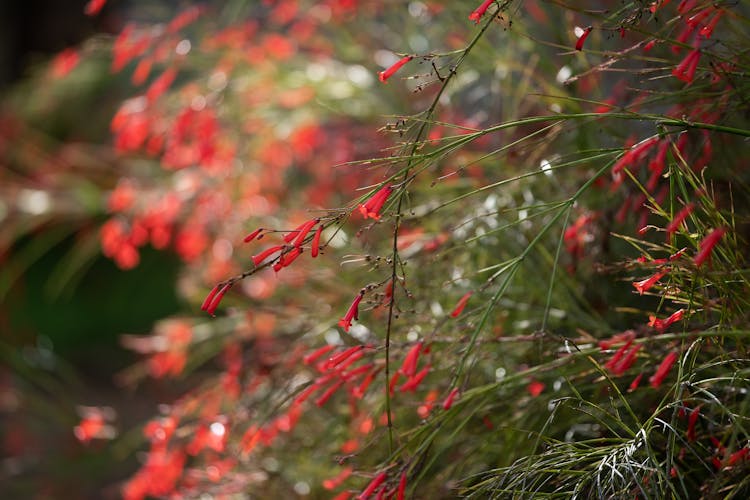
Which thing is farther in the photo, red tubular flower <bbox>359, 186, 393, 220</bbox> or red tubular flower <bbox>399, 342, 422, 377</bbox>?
red tubular flower <bbox>399, 342, 422, 377</bbox>

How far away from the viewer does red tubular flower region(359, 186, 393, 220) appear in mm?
914

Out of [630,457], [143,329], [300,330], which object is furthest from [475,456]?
[143,329]

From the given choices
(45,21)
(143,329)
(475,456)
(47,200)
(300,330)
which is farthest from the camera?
(45,21)

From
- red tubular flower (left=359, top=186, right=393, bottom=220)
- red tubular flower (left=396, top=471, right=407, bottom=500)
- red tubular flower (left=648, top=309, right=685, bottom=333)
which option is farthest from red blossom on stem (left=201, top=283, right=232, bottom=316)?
red tubular flower (left=648, top=309, right=685, bottom=333)

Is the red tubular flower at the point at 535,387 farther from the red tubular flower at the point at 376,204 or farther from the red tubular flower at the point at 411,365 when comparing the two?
the red tubular flower at the point at 376,204

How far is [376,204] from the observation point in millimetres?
919

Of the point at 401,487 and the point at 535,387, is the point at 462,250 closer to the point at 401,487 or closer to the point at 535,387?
the point at 535,387

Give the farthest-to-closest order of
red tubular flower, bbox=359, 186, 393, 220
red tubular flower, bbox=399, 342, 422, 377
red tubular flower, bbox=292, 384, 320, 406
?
red tubular flower, bbox=292, 384, 320, 406 < red tubular flower, bbox=399, 342, 422, 377 < red tubular flower, bbox=359, 186, 393, 220

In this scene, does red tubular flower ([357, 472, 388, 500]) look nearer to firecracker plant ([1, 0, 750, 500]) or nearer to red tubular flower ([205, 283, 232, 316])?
firecracker plant ([1, 0, 750, 500])

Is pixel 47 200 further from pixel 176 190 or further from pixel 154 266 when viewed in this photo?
pixel 154 266

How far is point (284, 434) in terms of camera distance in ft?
5.67

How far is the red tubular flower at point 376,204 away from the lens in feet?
3.00

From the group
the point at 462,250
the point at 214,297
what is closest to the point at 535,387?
the point at 462,250

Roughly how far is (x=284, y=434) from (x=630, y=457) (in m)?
0.93
